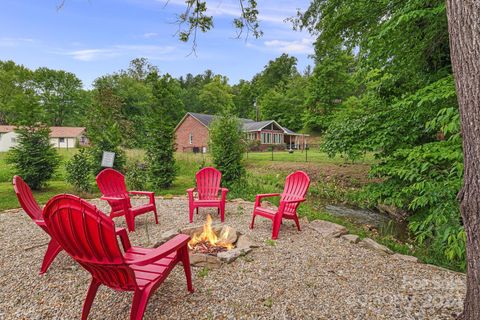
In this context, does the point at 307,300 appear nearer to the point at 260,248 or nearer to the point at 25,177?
the point at 260,248

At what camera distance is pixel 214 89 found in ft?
129

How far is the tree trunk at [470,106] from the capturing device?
57.6 inches

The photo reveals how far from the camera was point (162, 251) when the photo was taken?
78.2 inches

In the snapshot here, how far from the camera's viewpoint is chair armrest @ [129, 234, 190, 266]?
1.82 m

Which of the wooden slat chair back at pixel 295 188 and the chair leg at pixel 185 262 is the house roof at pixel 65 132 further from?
the chair leg at pixel 185 262

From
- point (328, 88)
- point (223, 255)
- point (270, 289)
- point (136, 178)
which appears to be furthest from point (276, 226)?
point (328, 88)

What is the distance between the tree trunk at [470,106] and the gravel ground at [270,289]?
0.71 m

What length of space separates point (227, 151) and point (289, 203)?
357cm

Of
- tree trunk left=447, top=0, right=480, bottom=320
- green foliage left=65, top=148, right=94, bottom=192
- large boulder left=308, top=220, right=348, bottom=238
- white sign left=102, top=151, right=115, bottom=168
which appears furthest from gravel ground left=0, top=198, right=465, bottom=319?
green foliage left=65, top=148, right=94, bottom=192

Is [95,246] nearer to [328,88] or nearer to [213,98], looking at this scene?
[328,88]

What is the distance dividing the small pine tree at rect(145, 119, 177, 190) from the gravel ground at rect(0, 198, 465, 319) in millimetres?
4350

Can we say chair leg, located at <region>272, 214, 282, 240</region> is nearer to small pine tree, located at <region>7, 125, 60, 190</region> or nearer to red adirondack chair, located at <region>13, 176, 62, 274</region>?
red adirondack chair, located at <region>13, 176, 62, 274</region>

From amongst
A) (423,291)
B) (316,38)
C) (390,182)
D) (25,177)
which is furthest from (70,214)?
(316,38)

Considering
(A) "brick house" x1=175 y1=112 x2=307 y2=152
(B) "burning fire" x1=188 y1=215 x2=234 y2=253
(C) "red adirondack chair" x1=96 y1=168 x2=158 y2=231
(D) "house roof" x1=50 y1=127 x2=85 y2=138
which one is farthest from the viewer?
(D) "house roof" x1=50 y1=127 x2=85 y2=138
